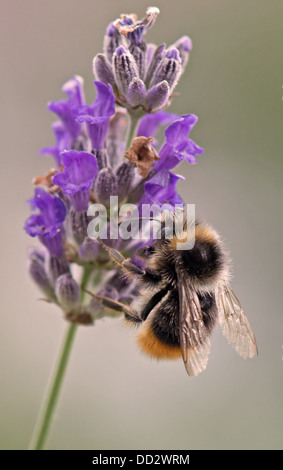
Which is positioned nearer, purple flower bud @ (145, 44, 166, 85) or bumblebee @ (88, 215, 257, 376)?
bumblebee @ (88, 215, 257, 376)

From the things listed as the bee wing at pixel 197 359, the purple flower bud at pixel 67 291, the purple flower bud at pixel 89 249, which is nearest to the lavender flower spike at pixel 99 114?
the purple flower bud at pixel 89 249

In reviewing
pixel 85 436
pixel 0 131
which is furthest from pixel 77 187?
pixel 0 131

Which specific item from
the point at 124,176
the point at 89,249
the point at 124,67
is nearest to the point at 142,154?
the point at 124,176

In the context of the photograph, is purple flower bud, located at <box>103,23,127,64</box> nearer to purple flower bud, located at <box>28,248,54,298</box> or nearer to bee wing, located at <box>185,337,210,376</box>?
purple flower bud, located at <box>28,248,54,298</box>

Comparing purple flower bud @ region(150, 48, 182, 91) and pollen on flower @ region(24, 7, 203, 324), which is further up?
purple flower bud @ region(150, 48, 182, 91)

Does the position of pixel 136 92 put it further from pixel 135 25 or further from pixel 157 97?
pixel 135 25

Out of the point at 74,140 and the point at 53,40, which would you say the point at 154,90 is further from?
the point at 53,40

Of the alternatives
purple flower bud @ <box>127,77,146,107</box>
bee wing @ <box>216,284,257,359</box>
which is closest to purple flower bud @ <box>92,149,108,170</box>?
purple flower bud @ <box>127,77,146,107</box>
